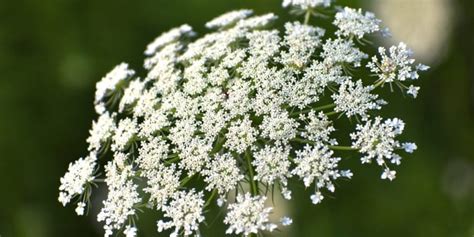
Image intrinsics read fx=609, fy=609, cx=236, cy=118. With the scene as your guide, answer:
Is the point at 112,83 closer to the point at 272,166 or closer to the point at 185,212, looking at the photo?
the point at 185,212

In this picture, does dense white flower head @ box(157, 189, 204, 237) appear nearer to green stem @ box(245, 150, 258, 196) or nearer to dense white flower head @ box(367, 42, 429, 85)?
green stem @ box(245, 150, 258, 196)

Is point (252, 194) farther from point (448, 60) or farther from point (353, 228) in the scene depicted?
point (448, 60)

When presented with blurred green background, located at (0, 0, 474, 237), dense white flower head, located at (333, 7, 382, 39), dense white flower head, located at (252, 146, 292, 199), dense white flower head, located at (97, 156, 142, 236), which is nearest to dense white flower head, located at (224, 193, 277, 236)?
dense white flower head, located at (252, 146, 292, 199)

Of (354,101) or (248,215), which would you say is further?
(354,101)

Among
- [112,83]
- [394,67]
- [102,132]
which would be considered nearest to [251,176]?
[394,67]

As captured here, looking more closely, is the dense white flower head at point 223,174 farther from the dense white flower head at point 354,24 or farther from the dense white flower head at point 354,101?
the dense white flower head at point 354,24

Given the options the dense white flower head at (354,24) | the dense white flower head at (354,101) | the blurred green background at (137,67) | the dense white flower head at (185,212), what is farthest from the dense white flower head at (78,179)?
the blurred green background at (137,67)
